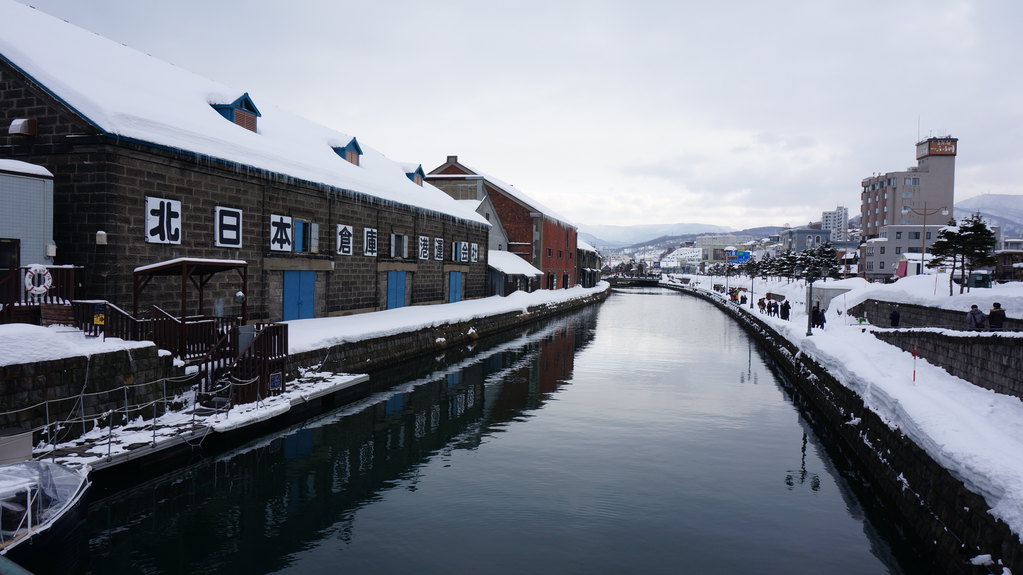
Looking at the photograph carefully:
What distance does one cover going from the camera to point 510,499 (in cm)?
1252

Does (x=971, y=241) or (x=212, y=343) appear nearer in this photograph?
(x=212, y=343)

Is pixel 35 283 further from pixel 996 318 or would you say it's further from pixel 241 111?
pixel 996 318

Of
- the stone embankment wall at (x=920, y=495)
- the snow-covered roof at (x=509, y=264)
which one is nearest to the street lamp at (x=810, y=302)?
the stone embankment wall at (x=920, y=495)

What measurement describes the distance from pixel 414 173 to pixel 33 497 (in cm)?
3791

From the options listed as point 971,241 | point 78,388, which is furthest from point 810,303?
point 78,388

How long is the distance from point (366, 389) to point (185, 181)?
31.6 ft

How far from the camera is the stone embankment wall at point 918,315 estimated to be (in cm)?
2444

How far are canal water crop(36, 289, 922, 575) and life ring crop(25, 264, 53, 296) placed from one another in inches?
227

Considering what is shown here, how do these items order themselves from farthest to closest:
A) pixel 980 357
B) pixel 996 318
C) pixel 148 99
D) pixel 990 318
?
pixel 148 99
pixel 990 318
pixel 996 318
pixel 980 357

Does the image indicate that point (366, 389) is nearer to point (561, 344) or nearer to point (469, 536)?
point (469, 536)

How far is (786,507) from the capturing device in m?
12.5

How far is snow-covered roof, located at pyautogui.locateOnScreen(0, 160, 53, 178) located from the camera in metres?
15.4

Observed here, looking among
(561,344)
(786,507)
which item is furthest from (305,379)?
(561,344)

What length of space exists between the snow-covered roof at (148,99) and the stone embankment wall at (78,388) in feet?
26.0
